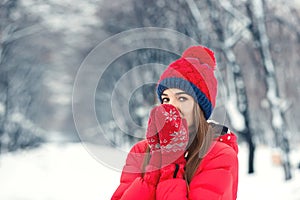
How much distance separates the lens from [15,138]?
Result: 1848 cm

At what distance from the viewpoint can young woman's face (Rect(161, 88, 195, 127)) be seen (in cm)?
160

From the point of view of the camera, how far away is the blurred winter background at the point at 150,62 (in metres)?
9.17

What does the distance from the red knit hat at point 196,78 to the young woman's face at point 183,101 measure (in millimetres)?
17

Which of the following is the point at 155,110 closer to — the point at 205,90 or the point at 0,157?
the point at 205,90

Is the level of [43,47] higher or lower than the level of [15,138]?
higher

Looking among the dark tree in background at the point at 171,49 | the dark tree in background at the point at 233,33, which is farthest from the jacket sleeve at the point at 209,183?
the dark tree in background at the point at 233,33

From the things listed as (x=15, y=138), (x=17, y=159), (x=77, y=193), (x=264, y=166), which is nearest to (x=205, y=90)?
(x=77, y=193)

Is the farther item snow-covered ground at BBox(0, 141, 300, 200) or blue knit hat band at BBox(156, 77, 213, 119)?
snow-covered ground at BBox(0, 141, 300, 200)

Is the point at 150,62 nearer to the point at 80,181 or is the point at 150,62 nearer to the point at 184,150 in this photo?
the point at 80,181

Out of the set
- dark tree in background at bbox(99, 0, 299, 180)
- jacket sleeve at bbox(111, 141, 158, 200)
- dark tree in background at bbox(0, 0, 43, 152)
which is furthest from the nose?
dark tree in background at bbox(0, 0, 43, 152)

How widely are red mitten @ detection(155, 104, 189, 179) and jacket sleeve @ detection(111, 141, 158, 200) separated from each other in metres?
0.06

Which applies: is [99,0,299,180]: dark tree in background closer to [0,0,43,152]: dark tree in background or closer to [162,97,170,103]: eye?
[0,0,43,152]: dark tree in background

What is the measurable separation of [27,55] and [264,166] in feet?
32.9

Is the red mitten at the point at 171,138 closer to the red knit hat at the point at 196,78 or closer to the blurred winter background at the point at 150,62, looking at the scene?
the red knit hat at the point at 196,78
